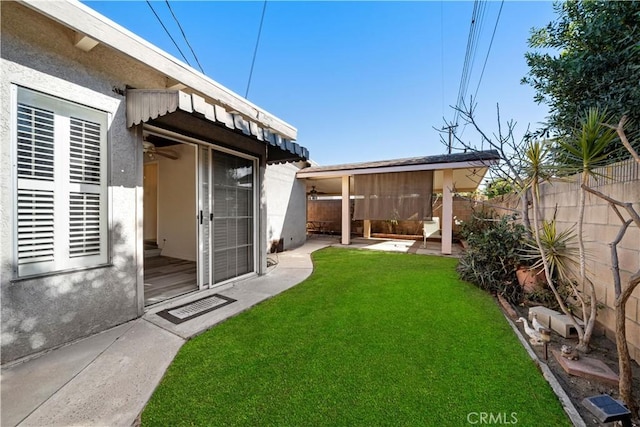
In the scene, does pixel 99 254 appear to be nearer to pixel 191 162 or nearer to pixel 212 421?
pixel 212 421

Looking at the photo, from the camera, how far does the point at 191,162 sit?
6.79 meters

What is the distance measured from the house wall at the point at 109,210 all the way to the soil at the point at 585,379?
4948 millimetres

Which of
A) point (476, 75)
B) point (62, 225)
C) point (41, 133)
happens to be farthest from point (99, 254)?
point (476, 75)

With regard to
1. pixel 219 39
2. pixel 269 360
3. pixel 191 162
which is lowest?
pixel 269 360

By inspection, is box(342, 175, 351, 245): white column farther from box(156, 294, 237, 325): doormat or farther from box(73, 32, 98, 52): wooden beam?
box(73, 32, 98, 52): wooden beam


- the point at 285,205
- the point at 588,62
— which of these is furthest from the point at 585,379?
the point at 285,205

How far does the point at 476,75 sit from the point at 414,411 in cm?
1106

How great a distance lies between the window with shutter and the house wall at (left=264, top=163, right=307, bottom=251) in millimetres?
5456

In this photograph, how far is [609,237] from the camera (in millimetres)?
2918

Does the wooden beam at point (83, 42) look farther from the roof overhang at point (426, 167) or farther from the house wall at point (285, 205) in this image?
the roof overhang at point (426, 167)

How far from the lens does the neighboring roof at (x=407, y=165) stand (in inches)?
291

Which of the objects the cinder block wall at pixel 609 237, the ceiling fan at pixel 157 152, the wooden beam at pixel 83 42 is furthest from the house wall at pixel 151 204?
the cinder block wall at pixel 609 237

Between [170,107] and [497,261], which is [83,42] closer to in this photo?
[170,107]

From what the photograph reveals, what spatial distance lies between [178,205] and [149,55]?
473cm
